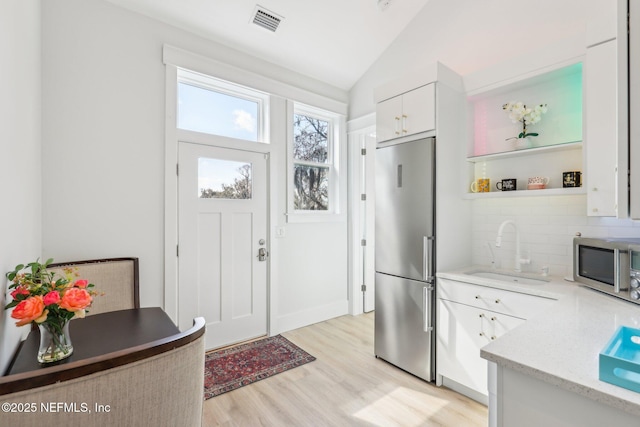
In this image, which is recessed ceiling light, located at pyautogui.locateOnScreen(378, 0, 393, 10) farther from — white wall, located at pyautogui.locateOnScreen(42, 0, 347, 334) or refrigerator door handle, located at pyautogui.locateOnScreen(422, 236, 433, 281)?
refrigerator door handle, located at pyautogui.locateOnScreen(422, 236, 433, 281)

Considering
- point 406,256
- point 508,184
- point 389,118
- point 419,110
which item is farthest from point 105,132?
point 508,184

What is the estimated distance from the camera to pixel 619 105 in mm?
863

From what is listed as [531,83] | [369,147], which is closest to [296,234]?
[369,147]

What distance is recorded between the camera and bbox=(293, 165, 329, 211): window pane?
12.0ft

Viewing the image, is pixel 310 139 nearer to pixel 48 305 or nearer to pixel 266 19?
pixel 266 19

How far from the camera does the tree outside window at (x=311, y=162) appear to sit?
3646 mm

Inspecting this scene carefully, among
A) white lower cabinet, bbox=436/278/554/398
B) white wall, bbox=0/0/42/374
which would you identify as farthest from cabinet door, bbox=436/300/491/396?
white wall, bbox=0/0/42/374

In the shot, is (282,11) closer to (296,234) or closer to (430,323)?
(296,234)

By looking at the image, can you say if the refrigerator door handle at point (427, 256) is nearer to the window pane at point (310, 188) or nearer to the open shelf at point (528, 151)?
the open shelf at point (528, 151)

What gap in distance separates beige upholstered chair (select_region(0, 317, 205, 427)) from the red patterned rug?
149 centimetres

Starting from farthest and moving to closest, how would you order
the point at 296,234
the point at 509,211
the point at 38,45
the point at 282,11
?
1. the point at 296,234
2. the point at 282,11
3. the point at 509,211
4. the point at 38,45

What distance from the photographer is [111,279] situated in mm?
2180

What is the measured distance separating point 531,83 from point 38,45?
137 inches

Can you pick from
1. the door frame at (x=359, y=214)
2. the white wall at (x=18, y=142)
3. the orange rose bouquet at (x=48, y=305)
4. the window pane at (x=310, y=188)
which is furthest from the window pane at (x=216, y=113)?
the orange rose bouquet at (x=48, y=305)
